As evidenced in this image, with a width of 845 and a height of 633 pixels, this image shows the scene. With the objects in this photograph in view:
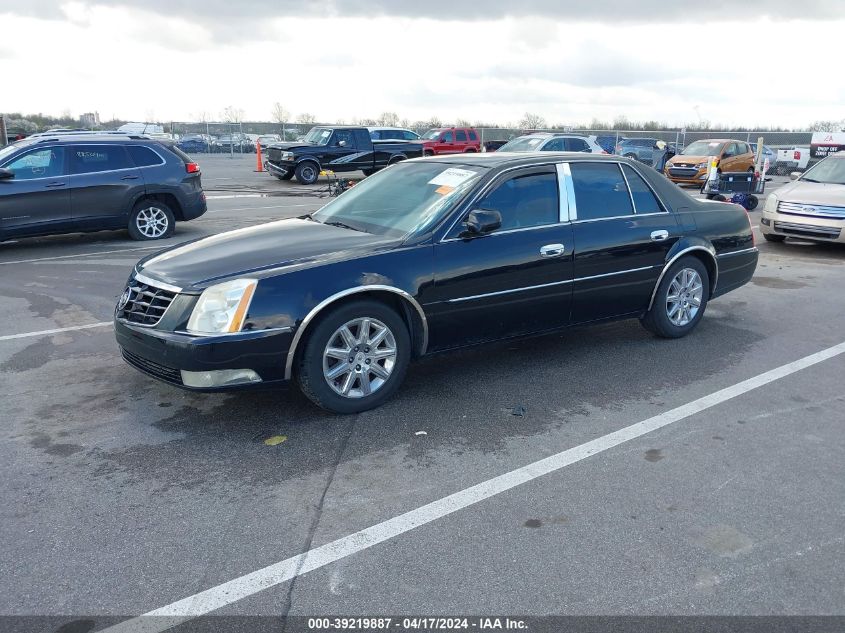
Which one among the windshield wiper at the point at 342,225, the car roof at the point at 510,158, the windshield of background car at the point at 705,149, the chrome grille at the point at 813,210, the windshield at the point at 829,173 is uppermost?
the windshield of background car at the point at 705,149

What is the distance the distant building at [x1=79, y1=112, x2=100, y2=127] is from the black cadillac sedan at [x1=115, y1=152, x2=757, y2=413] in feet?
195

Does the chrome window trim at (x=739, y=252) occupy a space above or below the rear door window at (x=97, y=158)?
below

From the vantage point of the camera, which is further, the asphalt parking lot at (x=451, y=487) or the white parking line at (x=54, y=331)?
the white parking line at (x=54, y=331)

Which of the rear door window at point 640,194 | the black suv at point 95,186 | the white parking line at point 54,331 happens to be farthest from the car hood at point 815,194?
the white parking line at point 54,331

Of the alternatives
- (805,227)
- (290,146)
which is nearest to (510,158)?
(805,227)

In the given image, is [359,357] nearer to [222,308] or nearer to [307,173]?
[222,308]

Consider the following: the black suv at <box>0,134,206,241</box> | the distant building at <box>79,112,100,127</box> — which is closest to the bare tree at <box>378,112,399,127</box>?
the distant building at <box>79,112,100,127</box>

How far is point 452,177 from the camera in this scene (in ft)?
17.9

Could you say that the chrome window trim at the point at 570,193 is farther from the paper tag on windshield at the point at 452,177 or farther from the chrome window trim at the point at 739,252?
the chrome window trim at the point at 739,252

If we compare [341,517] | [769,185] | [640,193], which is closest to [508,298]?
[640,193]

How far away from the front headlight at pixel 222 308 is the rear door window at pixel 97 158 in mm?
Answer: 7865

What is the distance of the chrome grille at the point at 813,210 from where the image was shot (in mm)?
10875

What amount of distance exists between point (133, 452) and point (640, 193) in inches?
174

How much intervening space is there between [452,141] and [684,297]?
83.8 feet
